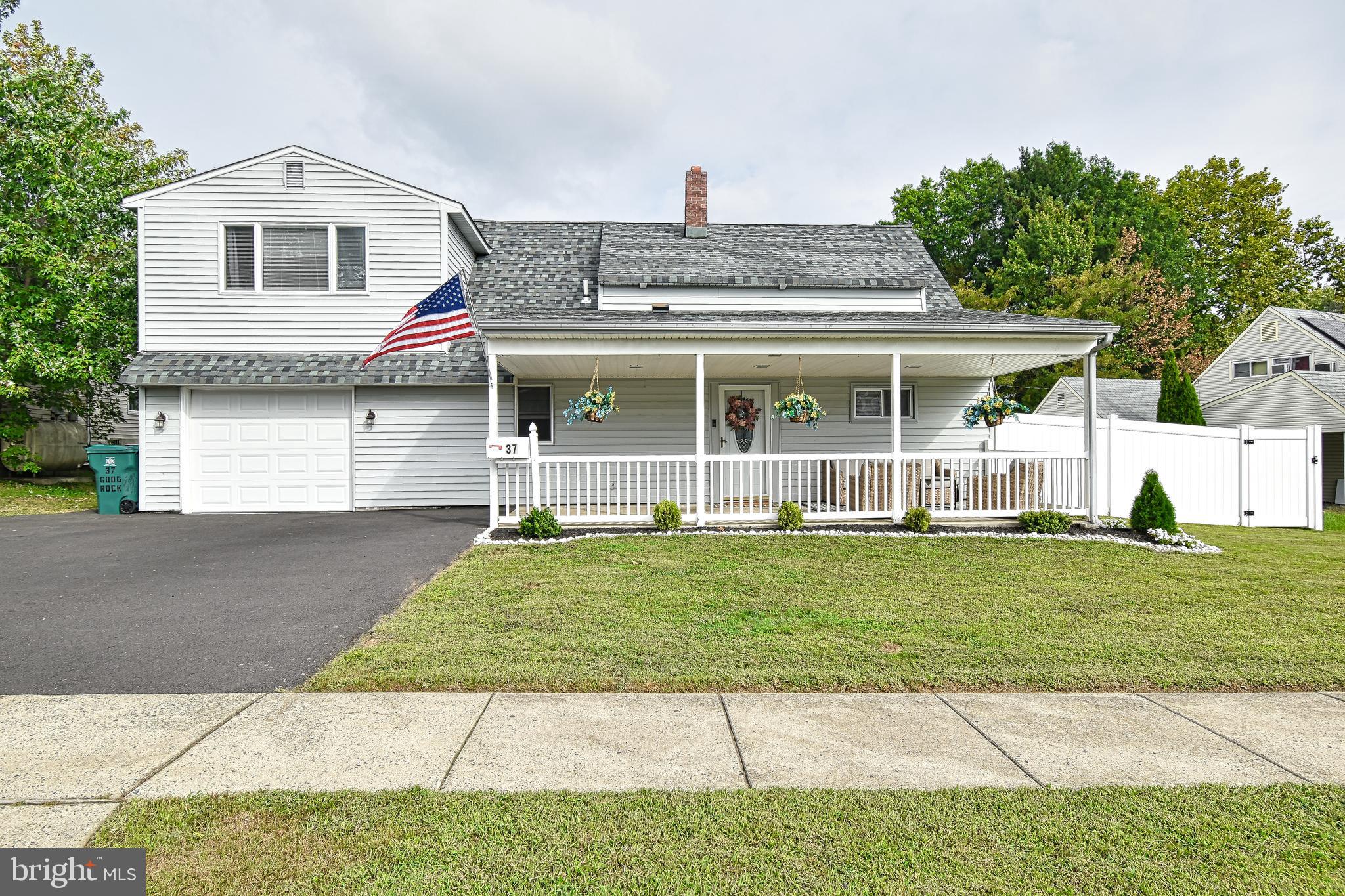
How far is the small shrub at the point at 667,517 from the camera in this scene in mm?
9422

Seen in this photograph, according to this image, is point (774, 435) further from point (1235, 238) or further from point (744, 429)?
point (1235, 238)

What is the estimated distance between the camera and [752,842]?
95.6 inches

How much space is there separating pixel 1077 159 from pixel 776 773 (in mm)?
37993

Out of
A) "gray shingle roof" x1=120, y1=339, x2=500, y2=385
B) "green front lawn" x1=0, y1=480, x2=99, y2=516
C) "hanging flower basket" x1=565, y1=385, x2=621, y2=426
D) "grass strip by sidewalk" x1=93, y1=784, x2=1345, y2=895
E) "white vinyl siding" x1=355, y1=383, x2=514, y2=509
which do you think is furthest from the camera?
"green front lawn" x1=0, y1=480, x2=99, y2=516

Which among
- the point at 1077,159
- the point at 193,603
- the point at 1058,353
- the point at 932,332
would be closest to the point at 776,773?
the point at 193,603

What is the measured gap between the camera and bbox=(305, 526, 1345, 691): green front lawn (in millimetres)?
4203

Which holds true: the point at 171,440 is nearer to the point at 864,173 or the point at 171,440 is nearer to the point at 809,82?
the point at 809,82

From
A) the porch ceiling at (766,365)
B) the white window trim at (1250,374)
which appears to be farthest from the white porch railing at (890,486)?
the white window trim at (1250,374)

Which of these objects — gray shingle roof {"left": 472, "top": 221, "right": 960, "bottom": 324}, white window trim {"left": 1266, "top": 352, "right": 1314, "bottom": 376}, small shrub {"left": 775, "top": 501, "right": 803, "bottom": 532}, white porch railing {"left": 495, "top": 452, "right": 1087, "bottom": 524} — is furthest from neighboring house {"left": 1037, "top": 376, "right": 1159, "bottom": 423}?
small shrub {"left": 775, "top": 501, "right": 803, "bottom": 532}

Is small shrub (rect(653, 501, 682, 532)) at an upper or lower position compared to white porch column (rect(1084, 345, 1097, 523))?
lower

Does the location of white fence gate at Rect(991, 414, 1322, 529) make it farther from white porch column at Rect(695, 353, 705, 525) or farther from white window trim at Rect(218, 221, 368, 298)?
white window trim at Rect(218, 221, 368, 298)

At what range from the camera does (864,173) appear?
3098 cm

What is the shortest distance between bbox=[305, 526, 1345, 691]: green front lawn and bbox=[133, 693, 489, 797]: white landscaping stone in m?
0.26

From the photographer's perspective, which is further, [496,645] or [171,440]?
[171,440]
